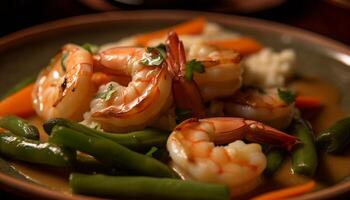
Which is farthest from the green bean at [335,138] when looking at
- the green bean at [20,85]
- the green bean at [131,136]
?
the green bean at [20,85]

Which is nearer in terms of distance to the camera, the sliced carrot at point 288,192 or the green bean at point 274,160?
the sliced carrot at point 288,192

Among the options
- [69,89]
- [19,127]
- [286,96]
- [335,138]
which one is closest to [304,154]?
[335,138]

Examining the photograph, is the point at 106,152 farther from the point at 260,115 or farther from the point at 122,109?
the point at 260,115

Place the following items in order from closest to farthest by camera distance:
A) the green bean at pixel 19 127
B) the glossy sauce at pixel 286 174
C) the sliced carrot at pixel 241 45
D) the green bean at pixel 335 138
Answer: the glossy sauce at pixel 286 174
the green bean at pixel 19 127
the green bean at pixel 335 138
the sliced carrot at pixel 241 45

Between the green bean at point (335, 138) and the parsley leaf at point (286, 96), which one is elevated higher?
the parsley leaf at point (286, 96)

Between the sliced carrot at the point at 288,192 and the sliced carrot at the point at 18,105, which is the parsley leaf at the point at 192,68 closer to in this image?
the sliced carrot at the point at 288,192

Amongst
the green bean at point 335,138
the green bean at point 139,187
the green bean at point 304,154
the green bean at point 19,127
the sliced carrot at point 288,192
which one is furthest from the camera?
the green bean at point 335,138

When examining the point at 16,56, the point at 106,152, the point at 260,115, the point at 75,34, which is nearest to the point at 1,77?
the point at 16,56

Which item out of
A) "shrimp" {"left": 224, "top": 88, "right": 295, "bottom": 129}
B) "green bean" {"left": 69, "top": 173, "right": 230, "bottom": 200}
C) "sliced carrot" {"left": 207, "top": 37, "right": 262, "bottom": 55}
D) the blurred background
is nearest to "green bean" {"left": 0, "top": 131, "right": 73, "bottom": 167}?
"green bean" {"left": 69, "top": 173, "right": 230, "bottom": 200}
